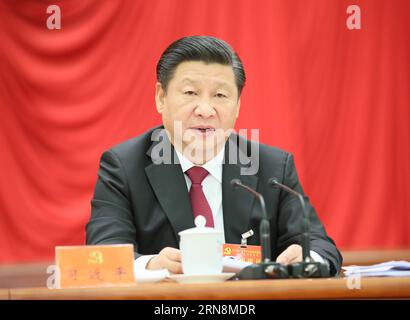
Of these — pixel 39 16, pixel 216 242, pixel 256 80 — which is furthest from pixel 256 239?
pixel 39 16

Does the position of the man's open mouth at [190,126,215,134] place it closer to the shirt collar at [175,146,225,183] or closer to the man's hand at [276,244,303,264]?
the shirt collar at [175,146,225,183]

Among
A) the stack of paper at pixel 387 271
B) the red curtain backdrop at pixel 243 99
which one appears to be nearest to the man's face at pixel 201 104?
the stack of paper at pixel 387 271

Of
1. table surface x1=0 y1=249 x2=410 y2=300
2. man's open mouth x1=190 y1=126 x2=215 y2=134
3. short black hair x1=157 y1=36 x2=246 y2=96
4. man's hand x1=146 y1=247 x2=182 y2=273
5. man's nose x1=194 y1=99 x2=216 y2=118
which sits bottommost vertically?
table surface x1=0 y1=249 x2=410 y2=300

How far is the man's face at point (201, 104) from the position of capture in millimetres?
2229

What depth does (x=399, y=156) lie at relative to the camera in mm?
3736

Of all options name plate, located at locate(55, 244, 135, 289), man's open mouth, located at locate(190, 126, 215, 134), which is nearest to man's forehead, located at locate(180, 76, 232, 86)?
man's open mouth, located at locate(190, 126, 215, 134)

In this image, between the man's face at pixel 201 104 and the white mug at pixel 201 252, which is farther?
the man's face at pixel 201 104

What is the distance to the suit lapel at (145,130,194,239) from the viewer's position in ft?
7.18

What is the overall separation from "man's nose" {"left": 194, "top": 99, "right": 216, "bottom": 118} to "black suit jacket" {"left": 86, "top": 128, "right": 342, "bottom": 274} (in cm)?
18

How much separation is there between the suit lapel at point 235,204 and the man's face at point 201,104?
10 cm

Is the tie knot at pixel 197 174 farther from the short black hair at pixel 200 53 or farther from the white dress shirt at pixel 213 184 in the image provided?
the short black hair at pixel 200 53

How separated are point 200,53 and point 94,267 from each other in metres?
0.92

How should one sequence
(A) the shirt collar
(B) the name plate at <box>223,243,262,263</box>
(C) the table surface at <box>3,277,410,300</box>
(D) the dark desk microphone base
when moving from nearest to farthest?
(C) the table surface at <box>3,277,410,300</box> → (D) the dark desk microphone base → (B) the name plate at <box>223,243,262,263</box> → (A) the shirt collar

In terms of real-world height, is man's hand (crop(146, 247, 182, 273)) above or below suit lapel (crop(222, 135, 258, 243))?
below
